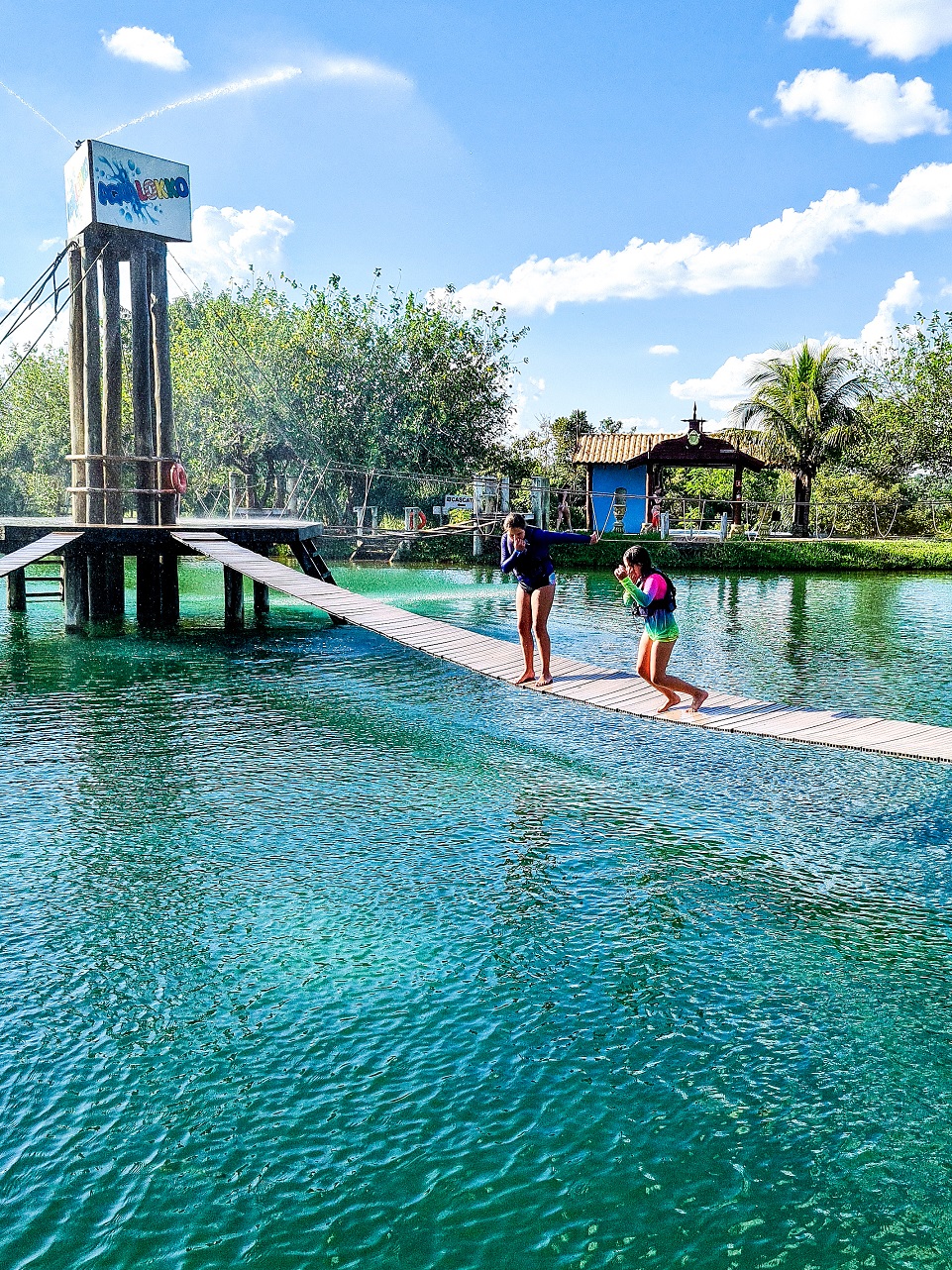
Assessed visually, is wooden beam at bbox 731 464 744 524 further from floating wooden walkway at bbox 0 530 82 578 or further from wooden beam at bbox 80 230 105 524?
floating wooden walkway at bbox 0 530 82 578

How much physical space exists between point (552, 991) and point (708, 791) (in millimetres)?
3776

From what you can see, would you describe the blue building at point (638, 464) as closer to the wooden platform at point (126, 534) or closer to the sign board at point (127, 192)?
the wooden platform at point (126, 534)

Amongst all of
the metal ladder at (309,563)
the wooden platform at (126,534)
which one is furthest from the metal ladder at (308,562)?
the wooden platform at (126,534)

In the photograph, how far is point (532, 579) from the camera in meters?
11.2

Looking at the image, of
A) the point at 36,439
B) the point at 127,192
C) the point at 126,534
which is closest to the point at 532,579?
the point at 126,534

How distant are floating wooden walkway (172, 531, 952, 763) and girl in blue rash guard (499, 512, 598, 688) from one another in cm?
28

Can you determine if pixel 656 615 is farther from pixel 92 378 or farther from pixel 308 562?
pixel 92 378

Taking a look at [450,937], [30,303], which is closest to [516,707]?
[450,937]

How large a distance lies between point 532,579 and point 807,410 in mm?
33506

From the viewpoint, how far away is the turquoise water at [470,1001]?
4.03 meters

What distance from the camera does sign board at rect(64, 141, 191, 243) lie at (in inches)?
676

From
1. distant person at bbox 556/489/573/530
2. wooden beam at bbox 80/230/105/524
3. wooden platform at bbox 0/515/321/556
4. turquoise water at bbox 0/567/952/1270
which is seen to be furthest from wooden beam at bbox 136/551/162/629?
distant person at bbox 556/489/573/530

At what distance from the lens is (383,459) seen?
40.2 meters

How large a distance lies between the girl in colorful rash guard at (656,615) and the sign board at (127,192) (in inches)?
474
